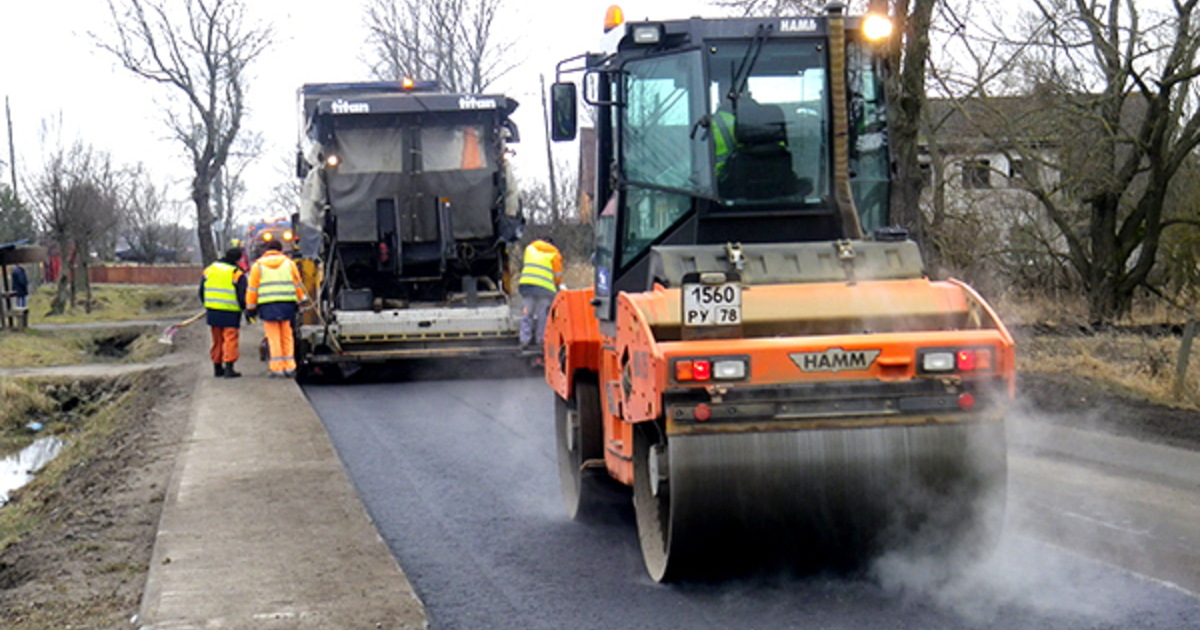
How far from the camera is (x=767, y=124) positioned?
597cm

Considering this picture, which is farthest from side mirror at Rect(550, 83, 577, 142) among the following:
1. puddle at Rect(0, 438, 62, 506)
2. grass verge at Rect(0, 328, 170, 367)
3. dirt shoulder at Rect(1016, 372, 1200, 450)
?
grass verge at Rect(0, 328, 170, 367)

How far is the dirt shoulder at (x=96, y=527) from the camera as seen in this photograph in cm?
550

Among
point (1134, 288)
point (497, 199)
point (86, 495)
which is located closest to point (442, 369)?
point (497, 199)

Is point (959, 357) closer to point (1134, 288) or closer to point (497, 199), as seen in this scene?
point (497, 199)

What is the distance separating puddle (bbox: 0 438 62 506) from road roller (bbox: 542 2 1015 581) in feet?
23.3

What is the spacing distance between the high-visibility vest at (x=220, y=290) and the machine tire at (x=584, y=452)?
8.07 m

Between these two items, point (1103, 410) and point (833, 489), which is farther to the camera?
point (1103, 410)

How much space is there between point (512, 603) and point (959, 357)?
206cm

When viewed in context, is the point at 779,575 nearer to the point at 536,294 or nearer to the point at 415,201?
the point at 536,294

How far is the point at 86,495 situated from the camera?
29.3 feet

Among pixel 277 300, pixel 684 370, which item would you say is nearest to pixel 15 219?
pixel 277 300

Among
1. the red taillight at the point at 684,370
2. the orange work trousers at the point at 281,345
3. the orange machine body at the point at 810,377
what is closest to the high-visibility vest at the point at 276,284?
the orange work trousers at the point at 281,345

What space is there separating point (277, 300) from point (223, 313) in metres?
1.11

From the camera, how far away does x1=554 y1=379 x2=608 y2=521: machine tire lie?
6934 mm
